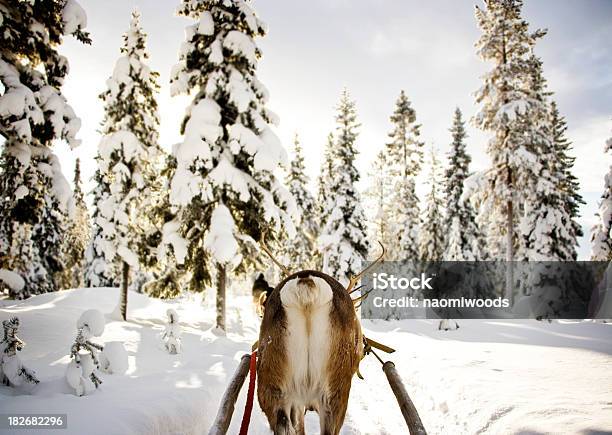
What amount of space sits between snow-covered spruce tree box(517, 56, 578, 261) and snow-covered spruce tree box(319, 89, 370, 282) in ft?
31.2

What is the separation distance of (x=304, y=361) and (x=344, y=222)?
20520 millimetres

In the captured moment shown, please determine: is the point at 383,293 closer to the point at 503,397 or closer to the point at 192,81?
the point at 192,81

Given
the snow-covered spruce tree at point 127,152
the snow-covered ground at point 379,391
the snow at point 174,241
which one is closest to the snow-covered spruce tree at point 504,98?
the snow-covered ground at point 379,391

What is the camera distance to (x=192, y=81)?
13.1 metres

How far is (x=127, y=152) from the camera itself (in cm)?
1605

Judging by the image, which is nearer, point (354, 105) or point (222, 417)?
point (222, 417)

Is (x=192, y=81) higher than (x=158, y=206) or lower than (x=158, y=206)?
higher

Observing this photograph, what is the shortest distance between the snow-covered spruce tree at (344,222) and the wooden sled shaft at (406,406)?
63.8 ft

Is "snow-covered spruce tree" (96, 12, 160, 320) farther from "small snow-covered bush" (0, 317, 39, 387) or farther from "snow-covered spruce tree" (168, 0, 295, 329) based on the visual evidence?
"small snow-covered bush" (0, 317, 39, 387)

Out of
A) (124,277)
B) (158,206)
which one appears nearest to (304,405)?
(158,206)

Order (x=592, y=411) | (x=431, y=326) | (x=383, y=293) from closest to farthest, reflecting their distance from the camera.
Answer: (x=592, y=411)
(x=431, y=326)
(x=383, y=293)

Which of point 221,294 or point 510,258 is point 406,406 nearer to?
point 221,294

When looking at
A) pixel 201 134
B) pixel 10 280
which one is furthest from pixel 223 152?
pixel 10 280

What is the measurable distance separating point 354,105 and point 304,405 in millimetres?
25733
